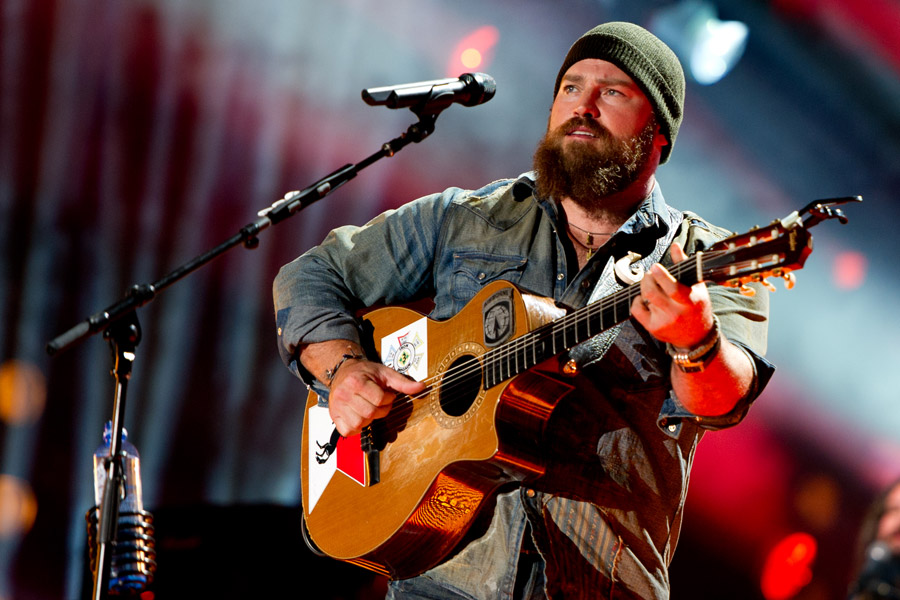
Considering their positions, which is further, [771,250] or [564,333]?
[564,333]

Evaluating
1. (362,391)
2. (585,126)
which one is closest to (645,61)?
(585,126)

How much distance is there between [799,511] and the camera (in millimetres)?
5629

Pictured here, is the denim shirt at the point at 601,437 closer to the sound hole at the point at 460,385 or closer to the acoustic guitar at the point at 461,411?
the acoustic guitar at the point at 461,411

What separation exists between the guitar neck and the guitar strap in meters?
0.10

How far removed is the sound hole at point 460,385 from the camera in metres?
2.63

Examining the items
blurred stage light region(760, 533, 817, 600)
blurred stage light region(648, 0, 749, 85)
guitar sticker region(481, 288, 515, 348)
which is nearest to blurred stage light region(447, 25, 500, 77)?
blurred stage light region(648, 0, 749, 85)

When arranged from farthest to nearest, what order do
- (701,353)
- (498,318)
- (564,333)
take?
(498,318), (564,333), (701,353)

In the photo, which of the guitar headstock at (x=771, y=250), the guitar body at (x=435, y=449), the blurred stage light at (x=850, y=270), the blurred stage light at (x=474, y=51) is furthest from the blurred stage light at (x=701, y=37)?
the guitar headstock at (x=771, y=250)

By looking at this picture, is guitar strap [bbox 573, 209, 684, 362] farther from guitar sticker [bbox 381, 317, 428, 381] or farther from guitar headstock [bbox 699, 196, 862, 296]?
guitar sticker [bbox 381, 317, 428, 381]

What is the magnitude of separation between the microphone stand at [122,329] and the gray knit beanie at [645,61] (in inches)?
30.1

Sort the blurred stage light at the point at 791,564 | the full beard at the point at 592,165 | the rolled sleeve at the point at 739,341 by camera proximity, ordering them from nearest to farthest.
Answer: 1. the rolled sleeve at the point at 739,341
2. the full beard at the point at 592,165
3. the blurred stage light at the point at 791,564

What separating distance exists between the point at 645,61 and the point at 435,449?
5.05 feet

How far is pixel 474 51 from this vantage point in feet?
19.4

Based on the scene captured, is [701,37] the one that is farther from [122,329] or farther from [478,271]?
[122,329]
